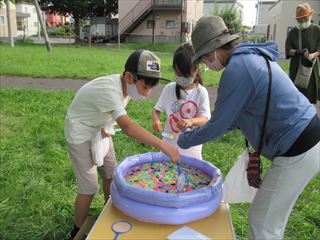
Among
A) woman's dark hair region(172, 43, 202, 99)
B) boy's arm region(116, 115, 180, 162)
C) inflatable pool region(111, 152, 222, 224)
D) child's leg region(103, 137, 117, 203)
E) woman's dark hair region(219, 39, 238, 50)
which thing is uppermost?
woman's dark hair region(219, 39, 238, 50)

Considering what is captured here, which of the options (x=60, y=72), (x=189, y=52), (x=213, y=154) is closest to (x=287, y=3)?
(x=60, y=72)

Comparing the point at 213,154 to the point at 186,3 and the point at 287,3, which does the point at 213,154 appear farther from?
the point at 186,3

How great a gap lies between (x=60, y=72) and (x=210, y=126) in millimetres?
8406

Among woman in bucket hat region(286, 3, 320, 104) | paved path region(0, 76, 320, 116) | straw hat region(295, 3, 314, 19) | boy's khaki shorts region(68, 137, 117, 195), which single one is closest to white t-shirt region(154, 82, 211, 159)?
boy's khaki shorts region(68, 137, 117, 195)

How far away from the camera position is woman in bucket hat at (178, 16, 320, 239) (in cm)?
170

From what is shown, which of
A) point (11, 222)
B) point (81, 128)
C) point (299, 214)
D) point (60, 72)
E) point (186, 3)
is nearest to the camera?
point (81, 128)

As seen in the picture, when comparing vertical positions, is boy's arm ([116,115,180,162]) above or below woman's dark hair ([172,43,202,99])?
below

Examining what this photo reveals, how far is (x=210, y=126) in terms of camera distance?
5.92ft

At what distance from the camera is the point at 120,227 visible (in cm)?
185

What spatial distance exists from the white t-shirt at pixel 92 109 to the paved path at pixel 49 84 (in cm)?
510

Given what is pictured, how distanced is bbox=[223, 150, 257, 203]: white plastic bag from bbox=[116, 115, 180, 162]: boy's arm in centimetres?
43

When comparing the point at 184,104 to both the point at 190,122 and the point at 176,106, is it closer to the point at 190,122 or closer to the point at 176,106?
the point at 176,106

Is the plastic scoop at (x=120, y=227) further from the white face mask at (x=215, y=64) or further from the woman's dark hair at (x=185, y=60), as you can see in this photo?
the woman's dark hair at (x=185, y=60)

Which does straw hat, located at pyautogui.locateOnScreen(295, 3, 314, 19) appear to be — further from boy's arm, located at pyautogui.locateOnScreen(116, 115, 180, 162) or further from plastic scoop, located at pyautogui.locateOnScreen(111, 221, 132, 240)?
plastic scoop, located at pyautogui.locateOnScreen(111, 221, 132, 240)
